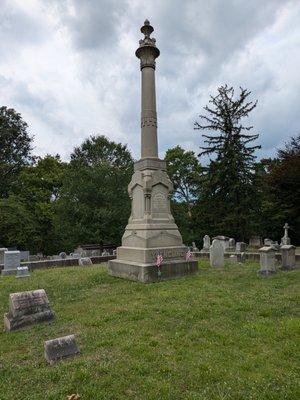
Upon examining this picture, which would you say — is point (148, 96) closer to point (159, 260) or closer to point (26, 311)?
point (159, 260)

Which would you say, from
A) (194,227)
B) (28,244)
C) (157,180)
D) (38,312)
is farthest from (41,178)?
(38,312)

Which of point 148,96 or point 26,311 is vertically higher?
point 148,96

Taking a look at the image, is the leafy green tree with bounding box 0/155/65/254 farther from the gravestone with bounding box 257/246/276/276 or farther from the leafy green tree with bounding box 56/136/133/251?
the gravestone with bounding box 257/246/276/276

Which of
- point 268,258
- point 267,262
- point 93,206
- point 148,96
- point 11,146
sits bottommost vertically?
point 267,262

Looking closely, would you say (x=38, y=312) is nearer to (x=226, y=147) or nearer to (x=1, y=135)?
(x=226, y=147)

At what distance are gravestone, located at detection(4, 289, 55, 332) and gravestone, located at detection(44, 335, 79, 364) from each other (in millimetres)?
1722

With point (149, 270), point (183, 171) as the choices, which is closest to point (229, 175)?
point (183, 171)

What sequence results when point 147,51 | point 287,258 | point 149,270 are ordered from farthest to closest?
1. point 287,258
2. point 147,51
3. point 149,270

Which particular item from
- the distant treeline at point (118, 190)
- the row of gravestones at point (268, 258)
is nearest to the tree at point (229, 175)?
the distant treeline at point (118, 190)

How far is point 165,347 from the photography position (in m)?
4.76

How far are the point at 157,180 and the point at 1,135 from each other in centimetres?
3028

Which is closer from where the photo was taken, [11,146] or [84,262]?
[84,262]

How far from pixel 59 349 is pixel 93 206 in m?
23.1

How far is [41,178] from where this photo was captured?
1439 inches
